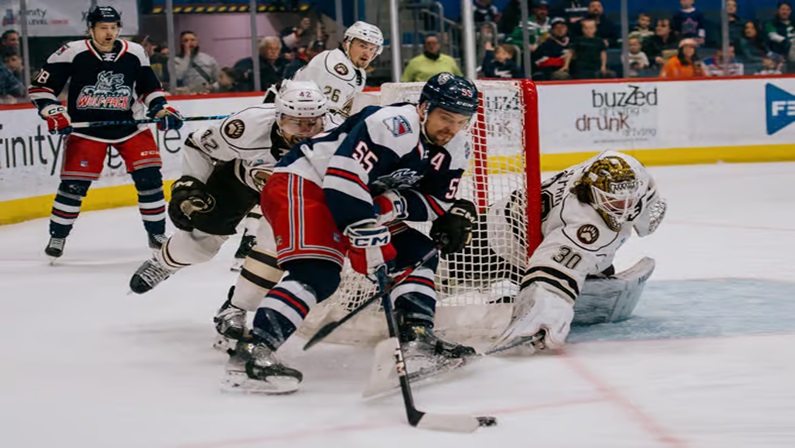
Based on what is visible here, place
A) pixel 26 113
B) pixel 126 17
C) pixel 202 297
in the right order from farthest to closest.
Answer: pixel 126 17, pixel 26 113, pixel 202 297

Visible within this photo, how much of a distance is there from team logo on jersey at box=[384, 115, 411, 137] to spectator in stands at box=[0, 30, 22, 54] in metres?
5.22

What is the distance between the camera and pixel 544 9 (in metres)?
9.30

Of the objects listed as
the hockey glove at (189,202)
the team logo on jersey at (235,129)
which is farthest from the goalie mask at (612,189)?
the hockey glove at (189,202)

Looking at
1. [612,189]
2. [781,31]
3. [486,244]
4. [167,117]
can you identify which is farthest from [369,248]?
[781,31]

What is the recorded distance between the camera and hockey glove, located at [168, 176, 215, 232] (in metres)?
3.56

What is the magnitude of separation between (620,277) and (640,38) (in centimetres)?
612

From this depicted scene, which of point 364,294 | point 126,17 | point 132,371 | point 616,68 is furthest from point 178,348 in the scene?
point 616,68

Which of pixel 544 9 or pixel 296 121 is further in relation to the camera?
pixel 544 9

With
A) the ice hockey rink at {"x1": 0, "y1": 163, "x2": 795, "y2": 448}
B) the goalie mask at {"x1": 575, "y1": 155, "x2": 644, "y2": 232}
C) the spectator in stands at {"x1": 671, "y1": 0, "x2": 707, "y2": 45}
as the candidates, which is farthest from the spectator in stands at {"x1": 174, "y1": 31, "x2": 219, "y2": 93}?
the goalie mask at {"x1": 575, "y1": 155, "x2": 644, "y2": 232}

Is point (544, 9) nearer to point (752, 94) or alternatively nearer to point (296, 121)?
point (752, 94)

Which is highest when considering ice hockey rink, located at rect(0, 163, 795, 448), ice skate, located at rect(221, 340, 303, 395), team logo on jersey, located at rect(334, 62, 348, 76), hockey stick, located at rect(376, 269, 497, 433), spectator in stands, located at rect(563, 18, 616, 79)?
spectator in stands, located at rect(563, 18, 616, 79)

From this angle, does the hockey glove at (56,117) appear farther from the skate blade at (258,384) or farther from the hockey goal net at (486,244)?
the skate blade at (258,384)

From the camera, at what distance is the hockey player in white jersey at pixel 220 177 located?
11.5ft

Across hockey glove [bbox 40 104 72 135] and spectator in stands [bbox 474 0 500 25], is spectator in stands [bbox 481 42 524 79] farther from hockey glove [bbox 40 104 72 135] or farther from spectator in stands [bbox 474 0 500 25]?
hockey glove [bbox 40 104 72 135]
